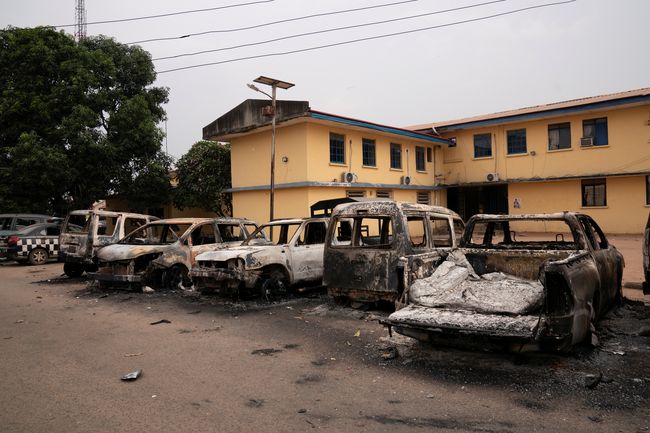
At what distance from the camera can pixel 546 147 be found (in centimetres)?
2406

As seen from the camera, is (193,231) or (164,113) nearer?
(193,231)

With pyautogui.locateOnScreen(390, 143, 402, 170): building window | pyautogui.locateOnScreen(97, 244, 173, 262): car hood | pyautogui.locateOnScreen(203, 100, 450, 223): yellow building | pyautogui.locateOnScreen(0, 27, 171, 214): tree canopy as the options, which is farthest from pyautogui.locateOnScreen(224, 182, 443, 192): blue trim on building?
pyautogui.locateOnScreen(97, 244, 173, 262): car hood

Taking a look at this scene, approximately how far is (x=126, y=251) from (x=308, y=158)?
34.0 feet

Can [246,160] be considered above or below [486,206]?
above

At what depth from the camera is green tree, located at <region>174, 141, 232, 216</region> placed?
24.5 metres

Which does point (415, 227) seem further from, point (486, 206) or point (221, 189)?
point (486, 206)

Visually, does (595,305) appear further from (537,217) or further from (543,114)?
(543,114)

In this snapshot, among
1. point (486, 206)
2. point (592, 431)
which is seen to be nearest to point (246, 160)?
point (486, 206)

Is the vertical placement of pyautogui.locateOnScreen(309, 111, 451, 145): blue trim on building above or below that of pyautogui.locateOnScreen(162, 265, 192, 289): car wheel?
above

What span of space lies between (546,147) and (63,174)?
2356 centimetres

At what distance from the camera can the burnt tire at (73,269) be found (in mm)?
13249

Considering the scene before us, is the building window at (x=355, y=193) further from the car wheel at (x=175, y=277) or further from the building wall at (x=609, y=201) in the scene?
the car wheel at (x=175, y=277)

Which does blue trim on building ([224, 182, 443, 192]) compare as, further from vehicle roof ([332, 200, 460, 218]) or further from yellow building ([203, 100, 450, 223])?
vehicle roof ([332, 200, 460, 218])

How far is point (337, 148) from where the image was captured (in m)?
20.9
